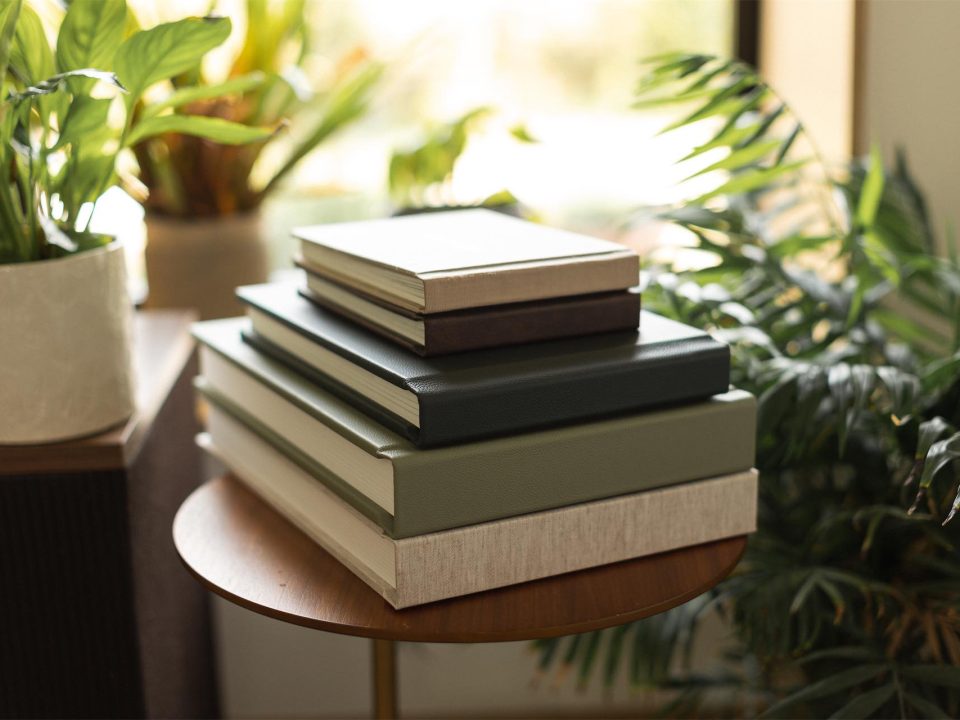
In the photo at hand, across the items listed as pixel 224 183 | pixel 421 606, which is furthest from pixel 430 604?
pixel 224 183

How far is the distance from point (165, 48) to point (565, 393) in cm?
40

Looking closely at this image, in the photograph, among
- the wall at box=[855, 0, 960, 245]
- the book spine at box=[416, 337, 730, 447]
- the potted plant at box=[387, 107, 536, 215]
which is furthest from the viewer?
the potted plant at box=[387, 107, 536, 215]

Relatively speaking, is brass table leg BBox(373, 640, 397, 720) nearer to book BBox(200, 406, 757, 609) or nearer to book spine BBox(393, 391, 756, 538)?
book BBox(200, 406, 757, 609)

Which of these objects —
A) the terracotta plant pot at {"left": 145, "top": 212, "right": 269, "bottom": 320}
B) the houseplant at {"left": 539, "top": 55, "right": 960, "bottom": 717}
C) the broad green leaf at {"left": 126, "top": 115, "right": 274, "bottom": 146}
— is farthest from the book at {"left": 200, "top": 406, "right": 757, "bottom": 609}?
the terracotta plant pot at {"left": 145, "top": 212, "right": 269, "bottom": 320}

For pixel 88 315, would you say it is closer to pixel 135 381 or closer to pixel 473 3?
pixel 135 381

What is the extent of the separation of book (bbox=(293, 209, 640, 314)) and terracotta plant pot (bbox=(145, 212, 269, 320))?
1.76ft

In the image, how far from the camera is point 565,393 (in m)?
0.76

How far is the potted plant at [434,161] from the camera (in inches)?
55.0

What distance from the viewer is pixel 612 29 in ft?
5.74

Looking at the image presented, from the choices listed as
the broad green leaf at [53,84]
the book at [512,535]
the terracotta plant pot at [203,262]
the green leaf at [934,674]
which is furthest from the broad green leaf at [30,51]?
the green leaf at [934,674]

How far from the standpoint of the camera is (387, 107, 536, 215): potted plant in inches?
55.0

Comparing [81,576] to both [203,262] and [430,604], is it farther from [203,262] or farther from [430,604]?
[203,262]

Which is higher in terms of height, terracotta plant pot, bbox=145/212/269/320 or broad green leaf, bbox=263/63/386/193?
broad green leaf, bbox=263/63/386/193

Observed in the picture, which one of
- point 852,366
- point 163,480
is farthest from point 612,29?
point 163,480
